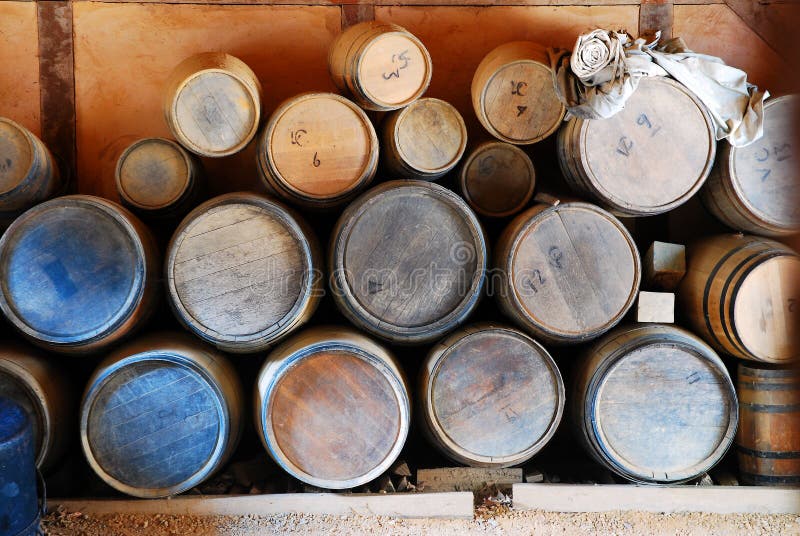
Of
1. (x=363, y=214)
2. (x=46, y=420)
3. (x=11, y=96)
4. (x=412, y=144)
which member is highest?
(x=11, y=96)

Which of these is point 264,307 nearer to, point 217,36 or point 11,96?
point 217,36

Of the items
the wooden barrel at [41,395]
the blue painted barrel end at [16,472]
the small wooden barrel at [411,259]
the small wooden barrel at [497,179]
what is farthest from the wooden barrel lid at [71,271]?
the small wooden barrel at [497,179]

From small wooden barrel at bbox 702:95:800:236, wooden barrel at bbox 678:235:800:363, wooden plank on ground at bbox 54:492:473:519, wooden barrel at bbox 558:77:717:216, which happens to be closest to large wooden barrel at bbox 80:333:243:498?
wooden plank on ground at bbox 54:492:473:519

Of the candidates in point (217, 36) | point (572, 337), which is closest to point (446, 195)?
point (572, 337)

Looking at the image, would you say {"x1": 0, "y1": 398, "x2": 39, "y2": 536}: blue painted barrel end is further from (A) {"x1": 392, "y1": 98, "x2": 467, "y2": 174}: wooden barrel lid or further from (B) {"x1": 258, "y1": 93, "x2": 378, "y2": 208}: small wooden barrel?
(A) {"x1": 392, "y1": 98, "x2": 467, "y2": 174}: wooden barrel lid

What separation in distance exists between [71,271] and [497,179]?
2061 millimetres

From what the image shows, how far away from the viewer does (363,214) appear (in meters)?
2.52

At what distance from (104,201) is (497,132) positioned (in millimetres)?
1902

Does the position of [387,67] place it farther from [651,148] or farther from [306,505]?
[306,505]

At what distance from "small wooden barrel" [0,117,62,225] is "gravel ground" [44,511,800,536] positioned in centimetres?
150

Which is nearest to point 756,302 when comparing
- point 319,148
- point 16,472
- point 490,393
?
point 490,393

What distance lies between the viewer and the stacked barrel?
250 centimetres

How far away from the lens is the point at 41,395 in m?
2.59

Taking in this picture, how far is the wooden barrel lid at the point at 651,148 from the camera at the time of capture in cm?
263
